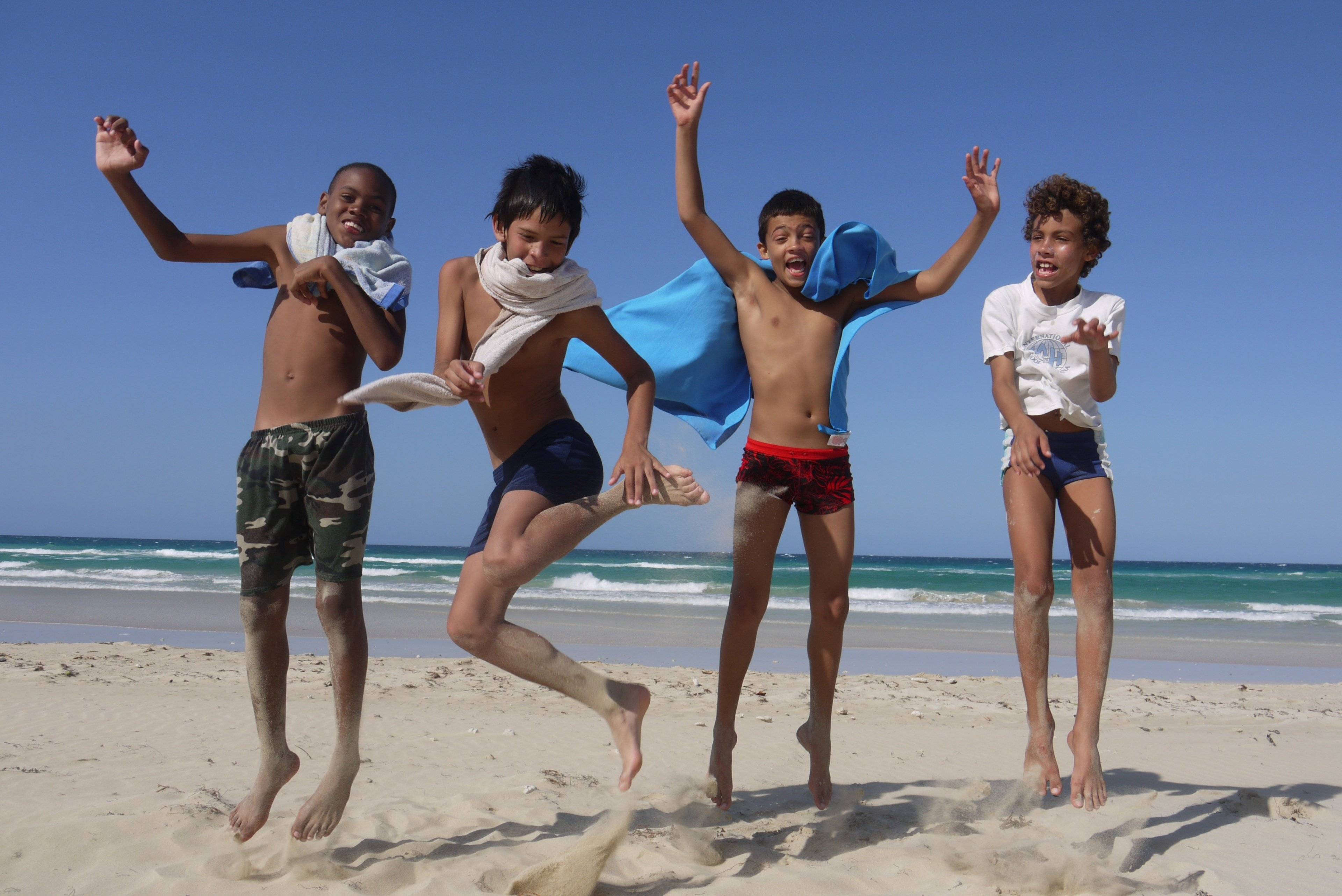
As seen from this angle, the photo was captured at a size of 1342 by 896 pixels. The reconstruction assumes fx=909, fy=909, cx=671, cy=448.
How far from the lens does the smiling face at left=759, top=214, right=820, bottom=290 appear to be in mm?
3891

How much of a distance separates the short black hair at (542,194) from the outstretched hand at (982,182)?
5.37 ft

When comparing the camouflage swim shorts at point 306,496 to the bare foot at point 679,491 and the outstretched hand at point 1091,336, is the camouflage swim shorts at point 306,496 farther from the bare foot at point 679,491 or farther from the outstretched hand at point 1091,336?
the outstretched hand at point 1091,336

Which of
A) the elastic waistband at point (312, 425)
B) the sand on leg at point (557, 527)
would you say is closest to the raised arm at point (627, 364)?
the sand on leg at point (557, 527)

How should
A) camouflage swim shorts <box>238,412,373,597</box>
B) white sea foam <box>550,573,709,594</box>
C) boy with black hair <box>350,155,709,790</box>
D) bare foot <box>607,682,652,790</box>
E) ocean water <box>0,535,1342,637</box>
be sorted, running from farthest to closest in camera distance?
white sea foam <box>550,573,709,594</box> → ocean water <box>0,535,1342,637</box> → camouflage swim shorts <box>238,412,373,597</box> → boy with black hair <box>350,155,709,790</box> → bare foot <box>607,682,652,790</box>

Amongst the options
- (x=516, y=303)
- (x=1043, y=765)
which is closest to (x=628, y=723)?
(x=516, y=303)

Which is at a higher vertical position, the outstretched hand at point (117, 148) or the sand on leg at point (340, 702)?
the outstretched hand at point (117, 148)

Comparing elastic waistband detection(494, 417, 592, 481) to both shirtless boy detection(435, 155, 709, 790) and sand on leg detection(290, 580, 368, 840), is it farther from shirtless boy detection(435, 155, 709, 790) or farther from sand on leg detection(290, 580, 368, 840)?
sand on leg detection(290, 580, 368, 840)

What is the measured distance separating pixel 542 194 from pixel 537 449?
0.93 m

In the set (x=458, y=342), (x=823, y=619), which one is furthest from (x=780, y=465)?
(x=458, y=342)

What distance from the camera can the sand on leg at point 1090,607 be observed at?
361 centimetres

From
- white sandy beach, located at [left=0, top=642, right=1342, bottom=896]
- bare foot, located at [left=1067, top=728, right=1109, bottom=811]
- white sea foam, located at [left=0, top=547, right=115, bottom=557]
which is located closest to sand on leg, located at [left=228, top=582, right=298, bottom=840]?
white sandy beach, located at [left=0, top=642, right=1342, bottom=896]

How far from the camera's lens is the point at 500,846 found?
3.46 m

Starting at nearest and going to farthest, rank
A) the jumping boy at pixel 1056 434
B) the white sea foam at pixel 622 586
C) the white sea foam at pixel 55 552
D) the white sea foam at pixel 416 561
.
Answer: the jumping boy at pixel 1056 434, the white sea foam at pixel 622 586, the white sea foam at pixel 416 561, the white sea foam at pixel 55 552

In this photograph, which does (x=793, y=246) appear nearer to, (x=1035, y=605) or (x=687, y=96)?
(x=687, y=96)
